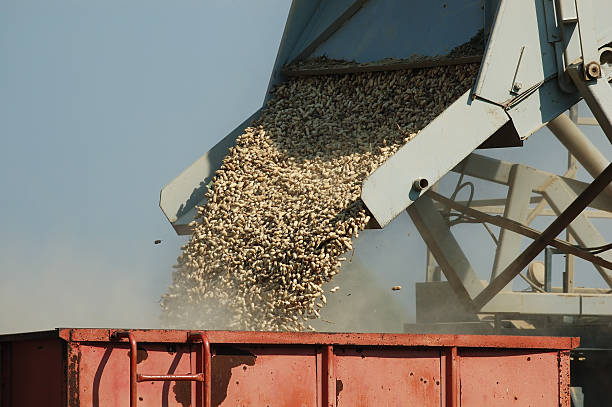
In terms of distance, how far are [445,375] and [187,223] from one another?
2.29 metres

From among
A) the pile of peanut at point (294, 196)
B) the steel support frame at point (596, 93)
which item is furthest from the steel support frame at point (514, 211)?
the steel support frame at point (596, 93)

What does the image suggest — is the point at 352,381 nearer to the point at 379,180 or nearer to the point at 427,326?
the point at 379,180

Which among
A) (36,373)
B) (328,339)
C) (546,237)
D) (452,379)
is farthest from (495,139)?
(36,373)

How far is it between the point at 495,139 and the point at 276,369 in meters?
2.28

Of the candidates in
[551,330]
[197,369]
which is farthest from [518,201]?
[197,369]

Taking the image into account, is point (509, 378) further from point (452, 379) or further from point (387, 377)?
point (387, 377)

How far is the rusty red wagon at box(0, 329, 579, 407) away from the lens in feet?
12.1

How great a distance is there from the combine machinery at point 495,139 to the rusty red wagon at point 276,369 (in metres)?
1.01

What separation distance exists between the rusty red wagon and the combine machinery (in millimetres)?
1008

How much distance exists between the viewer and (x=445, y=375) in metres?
4.25

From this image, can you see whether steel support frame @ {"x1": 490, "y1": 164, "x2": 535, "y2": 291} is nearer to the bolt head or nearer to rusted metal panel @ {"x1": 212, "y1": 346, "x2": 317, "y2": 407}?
the bolt head

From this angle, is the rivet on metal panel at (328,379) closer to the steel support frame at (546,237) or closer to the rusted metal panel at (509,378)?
the rusted metal panel at (509,378)

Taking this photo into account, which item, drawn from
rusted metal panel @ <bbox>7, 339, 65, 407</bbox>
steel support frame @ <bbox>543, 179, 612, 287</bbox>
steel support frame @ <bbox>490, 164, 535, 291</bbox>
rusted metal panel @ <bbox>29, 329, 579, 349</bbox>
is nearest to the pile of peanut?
rusted metal panel @ <bbox>29, 329, 579, 349</bbox>

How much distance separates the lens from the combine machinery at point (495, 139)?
5.12 metres
